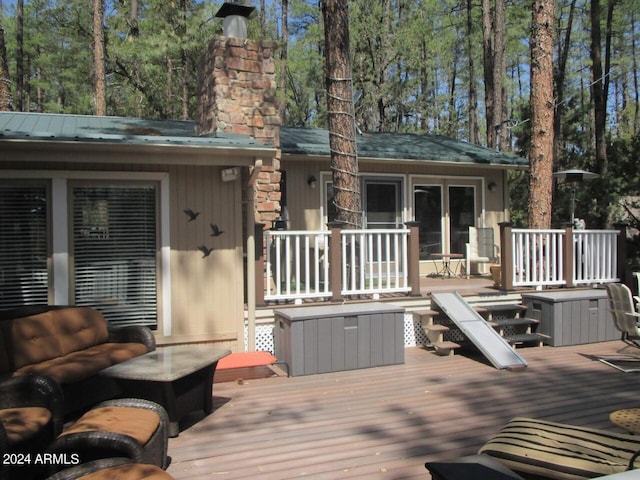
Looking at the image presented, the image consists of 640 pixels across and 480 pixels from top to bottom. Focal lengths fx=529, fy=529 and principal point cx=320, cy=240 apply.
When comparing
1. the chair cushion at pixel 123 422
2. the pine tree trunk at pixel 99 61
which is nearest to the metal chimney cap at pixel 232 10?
the chair cushion at pixel 123 422

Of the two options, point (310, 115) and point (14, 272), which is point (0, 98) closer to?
point (14, 272)

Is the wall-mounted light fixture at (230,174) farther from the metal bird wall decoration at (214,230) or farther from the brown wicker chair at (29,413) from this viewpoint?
the brown wicker chair at (29,413)

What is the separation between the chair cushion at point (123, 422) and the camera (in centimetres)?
286

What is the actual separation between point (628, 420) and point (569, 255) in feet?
16.3

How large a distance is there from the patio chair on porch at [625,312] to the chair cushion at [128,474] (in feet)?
17.0

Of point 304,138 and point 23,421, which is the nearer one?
point 23,421

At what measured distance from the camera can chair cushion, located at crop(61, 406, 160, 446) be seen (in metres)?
2.86

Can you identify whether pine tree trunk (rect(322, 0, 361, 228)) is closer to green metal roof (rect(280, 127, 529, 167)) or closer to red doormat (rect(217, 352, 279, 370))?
green metal roof (rect(280, 127, 529, 167))

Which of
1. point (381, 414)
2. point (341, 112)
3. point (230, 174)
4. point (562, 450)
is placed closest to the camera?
point (562, 450)

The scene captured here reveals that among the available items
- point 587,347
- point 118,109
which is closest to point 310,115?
point 118,109

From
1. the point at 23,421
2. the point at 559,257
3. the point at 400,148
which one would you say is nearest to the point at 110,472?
the point at 23,421

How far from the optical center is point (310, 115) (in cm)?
2448

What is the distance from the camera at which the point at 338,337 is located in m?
5.54

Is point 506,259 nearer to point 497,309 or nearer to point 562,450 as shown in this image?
point 497,309
